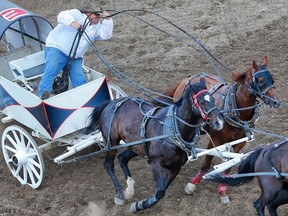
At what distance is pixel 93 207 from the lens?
21.5 ft

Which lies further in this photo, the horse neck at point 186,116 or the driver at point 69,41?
the driver at point 69,41

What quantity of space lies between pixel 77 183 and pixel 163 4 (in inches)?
216

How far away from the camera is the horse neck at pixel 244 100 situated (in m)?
6.04

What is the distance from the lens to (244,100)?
607cm

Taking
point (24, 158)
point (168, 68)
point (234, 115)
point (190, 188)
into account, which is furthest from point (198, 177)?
point (168, 68)

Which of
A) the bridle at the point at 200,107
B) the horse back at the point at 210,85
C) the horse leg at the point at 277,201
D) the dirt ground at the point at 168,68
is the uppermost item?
the bridle at the point at 200,107

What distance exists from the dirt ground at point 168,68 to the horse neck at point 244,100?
88 cm

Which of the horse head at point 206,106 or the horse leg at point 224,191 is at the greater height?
the horse head at point 206,106

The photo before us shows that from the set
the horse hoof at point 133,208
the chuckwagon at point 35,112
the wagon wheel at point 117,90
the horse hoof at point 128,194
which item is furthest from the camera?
the wagon wheel at point 117,90

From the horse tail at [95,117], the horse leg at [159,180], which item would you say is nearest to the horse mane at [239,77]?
the horse leg at [159,180]

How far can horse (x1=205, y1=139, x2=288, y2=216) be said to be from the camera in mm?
5438

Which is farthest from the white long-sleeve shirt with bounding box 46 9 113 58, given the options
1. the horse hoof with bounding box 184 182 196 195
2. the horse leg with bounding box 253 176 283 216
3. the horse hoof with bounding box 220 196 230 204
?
the horse leg with bounding box 253 176 283 216

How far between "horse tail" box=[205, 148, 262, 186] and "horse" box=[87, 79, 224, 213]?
376 millimetres

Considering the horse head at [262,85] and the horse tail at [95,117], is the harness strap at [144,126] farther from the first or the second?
the horse head at [262,85]
